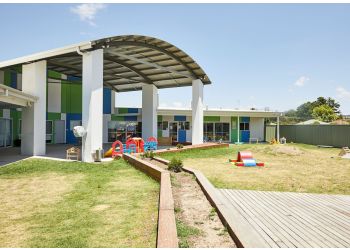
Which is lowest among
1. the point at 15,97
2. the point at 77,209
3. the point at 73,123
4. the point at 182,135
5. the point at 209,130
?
the point at 77,209

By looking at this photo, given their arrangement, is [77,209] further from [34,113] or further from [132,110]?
[132,110]

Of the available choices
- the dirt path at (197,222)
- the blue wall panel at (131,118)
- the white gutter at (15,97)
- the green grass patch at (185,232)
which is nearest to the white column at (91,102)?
the white gutter at (15,97)

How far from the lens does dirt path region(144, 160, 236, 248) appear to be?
4.83m

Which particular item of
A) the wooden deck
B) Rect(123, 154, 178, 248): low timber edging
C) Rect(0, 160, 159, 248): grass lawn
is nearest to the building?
Rect(0, 160, 159, 248): grass lawn

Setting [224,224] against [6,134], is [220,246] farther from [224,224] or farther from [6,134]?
[6,134]

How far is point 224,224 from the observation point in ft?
18.2

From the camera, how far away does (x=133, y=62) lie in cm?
2333

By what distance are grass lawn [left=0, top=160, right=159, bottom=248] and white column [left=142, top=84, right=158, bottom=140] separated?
1412 cm

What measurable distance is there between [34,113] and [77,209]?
1274 cm

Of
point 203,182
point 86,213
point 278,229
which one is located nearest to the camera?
point 278,229

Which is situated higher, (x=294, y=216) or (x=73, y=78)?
(x=73, y=78)

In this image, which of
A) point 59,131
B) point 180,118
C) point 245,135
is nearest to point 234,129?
point 245,135

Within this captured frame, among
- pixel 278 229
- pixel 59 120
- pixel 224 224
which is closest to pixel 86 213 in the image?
pixel 224 224

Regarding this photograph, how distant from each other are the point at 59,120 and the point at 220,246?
26979 millimetres
